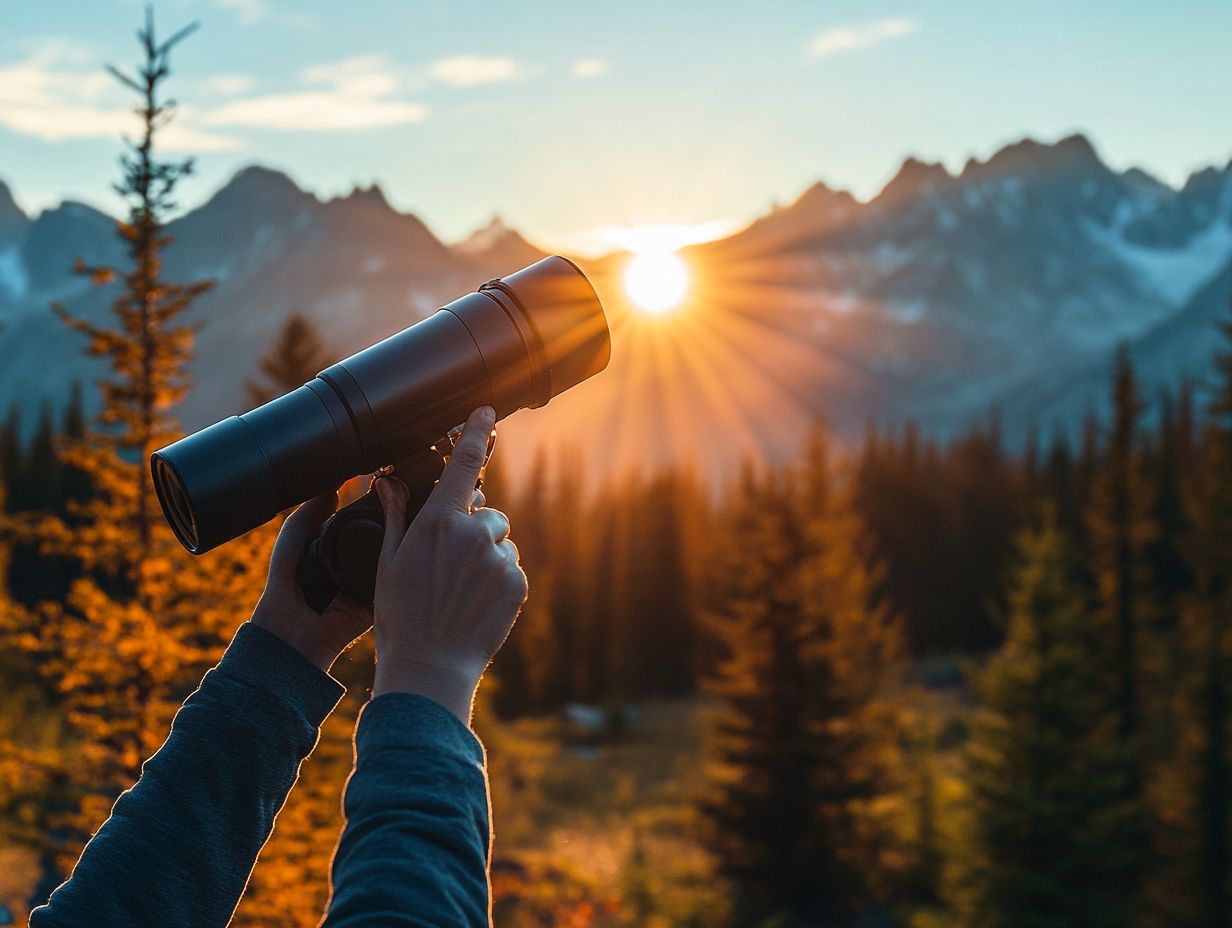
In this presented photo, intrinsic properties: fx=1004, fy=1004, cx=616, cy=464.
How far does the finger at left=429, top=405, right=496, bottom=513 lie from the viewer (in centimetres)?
178

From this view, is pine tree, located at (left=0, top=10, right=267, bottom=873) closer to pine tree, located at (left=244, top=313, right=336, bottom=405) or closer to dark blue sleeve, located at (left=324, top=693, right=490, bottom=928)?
pine tree, located at (left=244, top=313, right=336, bottom=405)

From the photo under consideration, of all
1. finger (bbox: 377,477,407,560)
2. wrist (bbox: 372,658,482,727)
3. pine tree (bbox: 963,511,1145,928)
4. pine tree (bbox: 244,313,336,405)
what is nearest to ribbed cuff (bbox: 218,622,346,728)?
finger (bbox: 377,477,407,560)

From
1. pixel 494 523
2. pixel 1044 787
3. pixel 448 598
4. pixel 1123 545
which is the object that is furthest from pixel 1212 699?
pixel 448 598

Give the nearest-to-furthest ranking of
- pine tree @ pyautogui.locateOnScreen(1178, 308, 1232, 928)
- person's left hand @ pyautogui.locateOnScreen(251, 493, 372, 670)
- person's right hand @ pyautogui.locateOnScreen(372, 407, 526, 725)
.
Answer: person's right hand @ pyautogui.locateOnScreen(372, 407, 526, 725), person's left hand @ pyautogui.locateOnScreen(251, 493, 372, 670), pine tree @ pyautogui.locateOnScreen(1178, 308, 1232, 928)

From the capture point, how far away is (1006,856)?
54.6ft

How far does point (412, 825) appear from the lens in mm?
1389

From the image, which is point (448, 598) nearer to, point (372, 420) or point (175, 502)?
point (372, 420)

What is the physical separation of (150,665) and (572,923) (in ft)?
44.7

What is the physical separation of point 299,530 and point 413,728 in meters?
0.87

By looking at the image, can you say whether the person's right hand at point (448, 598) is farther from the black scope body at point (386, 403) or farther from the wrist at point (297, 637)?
the black scope body at point (386, 403)

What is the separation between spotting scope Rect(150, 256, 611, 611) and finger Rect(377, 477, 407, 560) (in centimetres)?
3

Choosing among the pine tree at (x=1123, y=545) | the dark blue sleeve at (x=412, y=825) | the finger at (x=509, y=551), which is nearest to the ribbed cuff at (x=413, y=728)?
the dark blue sleeve at (x=412, y=825)

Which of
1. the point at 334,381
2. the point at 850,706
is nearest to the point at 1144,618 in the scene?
the point at 850,706

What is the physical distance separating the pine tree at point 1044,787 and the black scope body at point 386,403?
15617 millimetres
